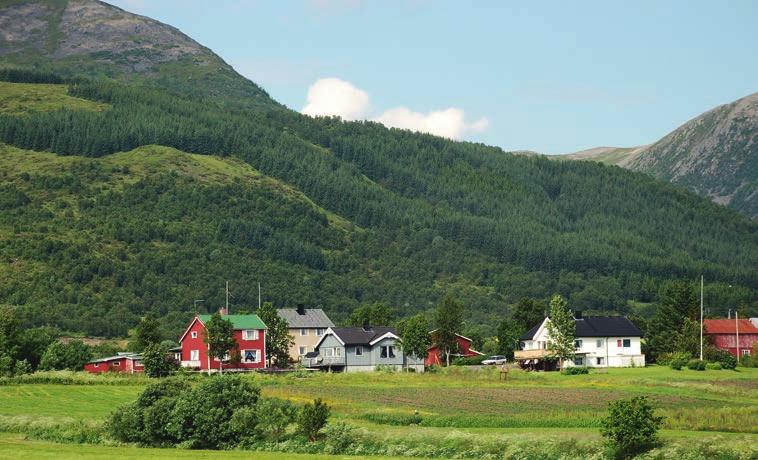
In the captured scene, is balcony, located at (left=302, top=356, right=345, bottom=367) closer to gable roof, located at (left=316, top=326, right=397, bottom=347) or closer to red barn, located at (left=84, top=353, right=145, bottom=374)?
gable roof, located at (left=316, top=326, right=397, bottom=347)

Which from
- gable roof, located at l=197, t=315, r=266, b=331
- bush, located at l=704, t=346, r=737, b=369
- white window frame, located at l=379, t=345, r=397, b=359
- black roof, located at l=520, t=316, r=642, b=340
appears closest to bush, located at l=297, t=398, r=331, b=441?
bush, located at l=704, t=346, r=737, b=369

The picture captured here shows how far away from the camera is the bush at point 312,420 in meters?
54.7

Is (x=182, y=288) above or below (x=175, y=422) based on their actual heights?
above

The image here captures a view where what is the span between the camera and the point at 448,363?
126 meters

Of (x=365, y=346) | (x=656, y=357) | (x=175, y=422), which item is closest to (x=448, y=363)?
(x=365, y=346)

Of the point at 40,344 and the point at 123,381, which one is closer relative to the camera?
the point at 123,381

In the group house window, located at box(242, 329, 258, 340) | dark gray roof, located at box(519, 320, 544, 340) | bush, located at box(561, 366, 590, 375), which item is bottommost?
bush, located at box(561, 366, 590, 375)

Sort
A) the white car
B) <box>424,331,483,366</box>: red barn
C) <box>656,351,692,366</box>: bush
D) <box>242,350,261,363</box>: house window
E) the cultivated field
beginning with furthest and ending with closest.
Answer: <box>424,331,483,366</box>: red barn, the white car, <box>242,350,261,363</box>: house window, <box>656,351,692,366</box>: bush, the cultivated field

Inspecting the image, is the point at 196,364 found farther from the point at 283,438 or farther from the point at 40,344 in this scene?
the point at 283,438

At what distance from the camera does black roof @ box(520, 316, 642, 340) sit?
411 feet

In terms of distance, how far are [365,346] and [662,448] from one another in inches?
3069

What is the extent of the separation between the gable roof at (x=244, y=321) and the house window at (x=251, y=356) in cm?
259

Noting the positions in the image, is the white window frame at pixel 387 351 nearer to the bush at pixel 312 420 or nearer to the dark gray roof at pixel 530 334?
the dark gray roof at pixel 530 334

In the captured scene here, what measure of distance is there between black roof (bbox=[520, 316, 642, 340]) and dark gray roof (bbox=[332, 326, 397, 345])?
15.8 m
